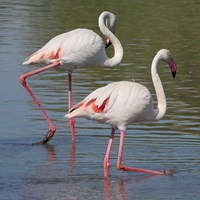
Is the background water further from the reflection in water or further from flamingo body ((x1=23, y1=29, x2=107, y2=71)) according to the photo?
flamingo body ((x1=23, y1=29, x2=107, y2=71))

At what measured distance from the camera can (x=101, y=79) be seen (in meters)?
14.8

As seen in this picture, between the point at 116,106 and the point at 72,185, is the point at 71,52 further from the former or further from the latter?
the point at 72,185

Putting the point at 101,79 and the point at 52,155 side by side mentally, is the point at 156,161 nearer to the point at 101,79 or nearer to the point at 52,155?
the point at 52,155

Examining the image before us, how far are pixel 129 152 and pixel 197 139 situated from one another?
3.06 feet

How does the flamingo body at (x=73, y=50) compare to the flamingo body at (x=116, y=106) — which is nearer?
the flamingo body at (x=116, y=106)

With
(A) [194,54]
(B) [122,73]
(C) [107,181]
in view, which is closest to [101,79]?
(B) [122,73]

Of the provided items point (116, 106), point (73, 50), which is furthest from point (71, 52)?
point (116, 106)

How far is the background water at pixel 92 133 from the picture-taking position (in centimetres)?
902

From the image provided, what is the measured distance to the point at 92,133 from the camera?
36.9ft

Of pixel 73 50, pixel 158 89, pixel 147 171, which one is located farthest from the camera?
pixel 73 50

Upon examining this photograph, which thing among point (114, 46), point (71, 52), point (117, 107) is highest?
point (117, 107)

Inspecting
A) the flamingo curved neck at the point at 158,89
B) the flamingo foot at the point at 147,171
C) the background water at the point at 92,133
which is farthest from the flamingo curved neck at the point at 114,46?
the flamingo foot at the point at 147,171

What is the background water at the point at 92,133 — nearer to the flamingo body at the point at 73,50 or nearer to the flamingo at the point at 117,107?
the flamingo at the point at 117,107

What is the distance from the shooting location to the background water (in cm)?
902
